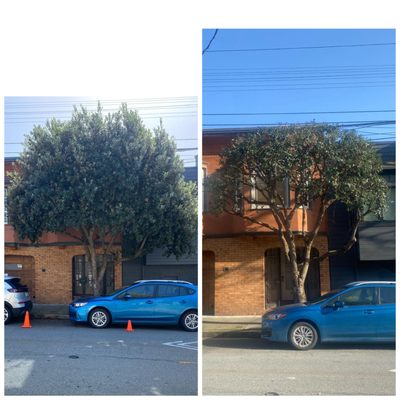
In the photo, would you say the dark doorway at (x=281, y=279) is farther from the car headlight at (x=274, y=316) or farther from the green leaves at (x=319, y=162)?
the green leaves at (x=319, y=162)

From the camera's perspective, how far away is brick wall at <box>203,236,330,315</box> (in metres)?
7.07

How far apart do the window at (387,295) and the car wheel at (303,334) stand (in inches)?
35.4

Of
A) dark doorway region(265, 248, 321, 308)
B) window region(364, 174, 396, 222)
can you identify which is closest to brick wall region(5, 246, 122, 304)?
dark doorway region(265, 248, 321, 308)

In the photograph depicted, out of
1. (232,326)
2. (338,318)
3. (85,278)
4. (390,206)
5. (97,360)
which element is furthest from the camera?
(85,278)

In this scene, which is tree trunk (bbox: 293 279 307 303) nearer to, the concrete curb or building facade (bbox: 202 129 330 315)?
building facade (bbox: 202 129 330 315)

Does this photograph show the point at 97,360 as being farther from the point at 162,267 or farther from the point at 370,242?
the point at 370,242

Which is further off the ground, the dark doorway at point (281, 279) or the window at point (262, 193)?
the window at point (262, 193)

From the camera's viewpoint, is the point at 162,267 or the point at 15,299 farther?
the point at 15,299

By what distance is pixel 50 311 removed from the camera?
8.93 m

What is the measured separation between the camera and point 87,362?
7359 millimetres

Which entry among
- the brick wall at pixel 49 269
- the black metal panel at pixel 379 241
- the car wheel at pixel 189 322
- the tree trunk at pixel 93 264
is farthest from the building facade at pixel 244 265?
the tree trunk at pixel 93 264

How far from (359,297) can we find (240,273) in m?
1.61

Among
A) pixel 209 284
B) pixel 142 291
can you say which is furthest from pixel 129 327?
pixel 209 284

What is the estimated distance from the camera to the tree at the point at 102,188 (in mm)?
7495
